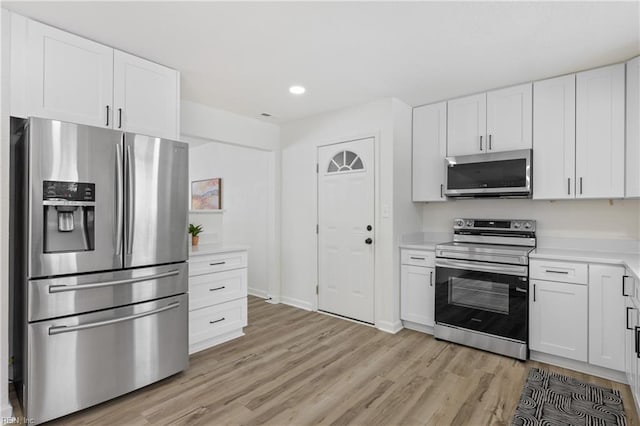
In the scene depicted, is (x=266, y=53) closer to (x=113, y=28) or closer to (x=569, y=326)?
(x=113, y=28)

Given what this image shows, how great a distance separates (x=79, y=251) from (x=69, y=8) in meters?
1.46

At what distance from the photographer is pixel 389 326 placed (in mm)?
3584

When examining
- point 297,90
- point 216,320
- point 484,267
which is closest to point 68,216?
point 216,320

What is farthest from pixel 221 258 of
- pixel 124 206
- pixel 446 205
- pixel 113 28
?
pixel 446 205

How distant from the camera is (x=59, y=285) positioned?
2.04 meters

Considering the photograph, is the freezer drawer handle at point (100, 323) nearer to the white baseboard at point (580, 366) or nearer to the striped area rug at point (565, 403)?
the striped area rug at point (565, 403)

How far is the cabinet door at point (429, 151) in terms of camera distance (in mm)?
3652

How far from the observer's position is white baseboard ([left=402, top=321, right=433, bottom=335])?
352cm

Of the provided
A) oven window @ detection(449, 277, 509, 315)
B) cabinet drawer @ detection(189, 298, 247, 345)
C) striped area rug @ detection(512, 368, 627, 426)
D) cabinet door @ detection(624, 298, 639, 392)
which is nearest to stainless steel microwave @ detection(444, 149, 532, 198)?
oven window @ detection(449, 277, 509, 315)

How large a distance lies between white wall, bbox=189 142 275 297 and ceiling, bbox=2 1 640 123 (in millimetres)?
1879

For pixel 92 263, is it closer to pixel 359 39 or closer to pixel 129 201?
pixel 129 201

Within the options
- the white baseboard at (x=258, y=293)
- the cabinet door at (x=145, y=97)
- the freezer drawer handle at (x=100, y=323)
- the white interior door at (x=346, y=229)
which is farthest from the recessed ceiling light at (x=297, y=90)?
the white baseboard at (x=258, y=293)

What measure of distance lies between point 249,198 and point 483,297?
3.55 meters

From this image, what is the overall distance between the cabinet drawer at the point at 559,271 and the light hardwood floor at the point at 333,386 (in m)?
0.73
